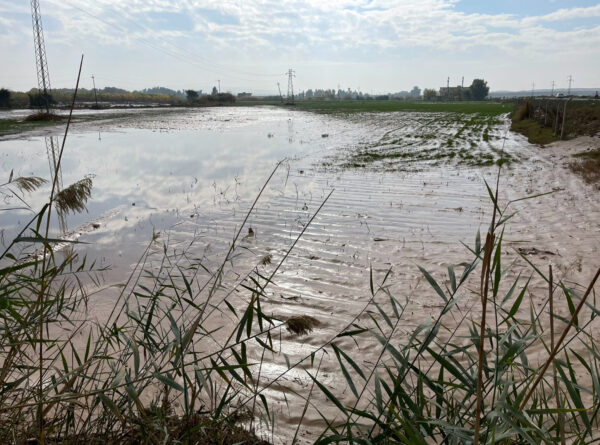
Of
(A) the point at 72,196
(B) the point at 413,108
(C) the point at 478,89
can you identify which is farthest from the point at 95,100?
(C) the point at 478,89

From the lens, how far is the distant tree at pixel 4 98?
6838cm

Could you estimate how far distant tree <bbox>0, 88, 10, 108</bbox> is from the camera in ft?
224

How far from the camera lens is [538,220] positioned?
407 inches

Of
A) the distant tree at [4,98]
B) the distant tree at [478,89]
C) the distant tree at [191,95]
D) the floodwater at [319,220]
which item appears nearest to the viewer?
the floodwater at [319,220]

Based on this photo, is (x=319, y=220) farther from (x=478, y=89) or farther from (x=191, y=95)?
(x=478, y=89)

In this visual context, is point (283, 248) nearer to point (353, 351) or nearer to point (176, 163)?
point (353, 351)

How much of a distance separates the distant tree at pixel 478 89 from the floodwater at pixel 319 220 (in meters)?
173

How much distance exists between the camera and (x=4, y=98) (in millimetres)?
68875

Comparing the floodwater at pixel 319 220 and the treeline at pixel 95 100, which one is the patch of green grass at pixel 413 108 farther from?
the floodwater at pixel 319 220

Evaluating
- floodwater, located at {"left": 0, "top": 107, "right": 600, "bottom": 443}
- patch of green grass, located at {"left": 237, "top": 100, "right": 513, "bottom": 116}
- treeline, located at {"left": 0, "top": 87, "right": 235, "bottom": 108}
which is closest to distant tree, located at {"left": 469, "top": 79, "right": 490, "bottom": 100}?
patch of green grass, located at {"left": 237, "top": 100, "right": 513, "bottom": 116}

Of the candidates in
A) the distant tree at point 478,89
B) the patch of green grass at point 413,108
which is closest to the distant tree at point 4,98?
the patch of green grass at point 413,108

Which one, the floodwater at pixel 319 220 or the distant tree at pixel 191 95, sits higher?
the distant tree at pixel 191 95

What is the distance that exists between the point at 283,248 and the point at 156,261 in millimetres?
2290

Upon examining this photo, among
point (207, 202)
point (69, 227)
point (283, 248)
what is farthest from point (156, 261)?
point (207, 202)
